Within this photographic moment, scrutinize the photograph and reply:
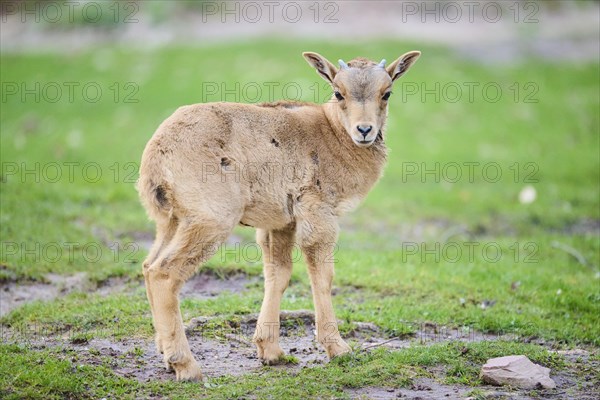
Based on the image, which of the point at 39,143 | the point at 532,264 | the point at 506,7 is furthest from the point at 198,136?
the point at 506,7

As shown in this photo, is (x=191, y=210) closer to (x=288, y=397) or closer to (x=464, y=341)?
(x=288, y=397)

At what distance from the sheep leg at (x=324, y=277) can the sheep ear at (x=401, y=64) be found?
1.85 metres

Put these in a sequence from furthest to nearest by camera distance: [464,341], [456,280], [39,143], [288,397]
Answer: [39,143]
[456,280]
[464,341]
[288,397]

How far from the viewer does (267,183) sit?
8.61 metres

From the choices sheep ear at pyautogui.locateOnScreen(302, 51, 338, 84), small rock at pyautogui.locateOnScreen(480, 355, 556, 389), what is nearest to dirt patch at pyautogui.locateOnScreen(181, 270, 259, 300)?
sheep ear at pyautogui.locateOnScreen(302, 51, 338, 84)

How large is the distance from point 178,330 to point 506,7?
24.8m

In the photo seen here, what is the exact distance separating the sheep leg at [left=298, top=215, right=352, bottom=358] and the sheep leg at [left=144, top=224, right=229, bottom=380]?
1.13 meters

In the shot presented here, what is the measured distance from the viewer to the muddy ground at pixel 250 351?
8133 mm

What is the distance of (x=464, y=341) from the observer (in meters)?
9.84

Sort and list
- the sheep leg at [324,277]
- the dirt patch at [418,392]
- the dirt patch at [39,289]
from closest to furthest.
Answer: the dirt patch at [418,392]
the sheep leg at [324,277]
the dirt patch at [39,289]

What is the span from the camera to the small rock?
8.25m

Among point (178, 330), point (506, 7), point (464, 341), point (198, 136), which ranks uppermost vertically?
point (506, 7)

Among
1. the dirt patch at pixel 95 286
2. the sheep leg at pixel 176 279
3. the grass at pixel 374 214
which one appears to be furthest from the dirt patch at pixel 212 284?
the sheep leg at pixel 176 279

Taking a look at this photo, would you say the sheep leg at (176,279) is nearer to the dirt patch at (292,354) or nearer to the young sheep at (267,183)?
the young sheep at (267,183)
